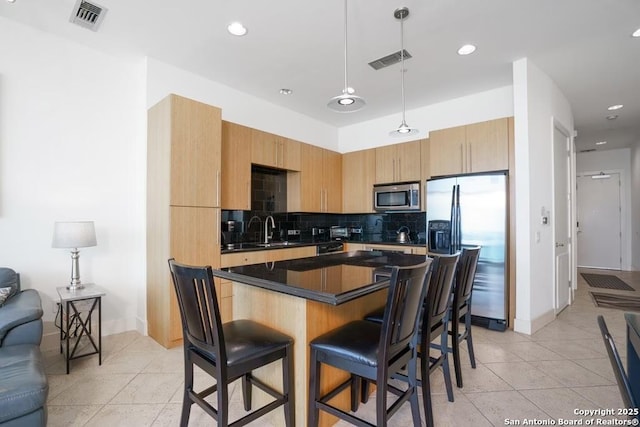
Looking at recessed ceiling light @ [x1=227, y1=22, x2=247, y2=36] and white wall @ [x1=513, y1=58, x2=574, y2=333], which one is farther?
white wall @ [x1=513, y1=58, x2=574, y2=333]

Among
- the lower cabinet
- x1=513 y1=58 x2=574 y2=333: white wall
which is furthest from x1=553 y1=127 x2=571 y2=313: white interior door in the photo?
the lower cabinet

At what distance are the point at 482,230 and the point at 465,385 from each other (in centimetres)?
181

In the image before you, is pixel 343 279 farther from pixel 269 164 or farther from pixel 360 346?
pixel 269 164

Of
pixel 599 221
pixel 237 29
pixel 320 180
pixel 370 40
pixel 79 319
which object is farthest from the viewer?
pixel 599 221

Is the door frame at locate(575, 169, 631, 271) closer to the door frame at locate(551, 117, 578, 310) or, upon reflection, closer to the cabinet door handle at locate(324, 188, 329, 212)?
the door frame at locate(551, 117, 578, 310)

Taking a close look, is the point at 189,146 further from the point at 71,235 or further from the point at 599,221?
the point at 599,221

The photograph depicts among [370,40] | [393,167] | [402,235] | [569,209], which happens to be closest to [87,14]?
[370,40]

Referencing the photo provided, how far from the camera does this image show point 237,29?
2789 millimetres

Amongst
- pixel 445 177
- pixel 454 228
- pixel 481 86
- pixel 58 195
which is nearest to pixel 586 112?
pixel 481 86

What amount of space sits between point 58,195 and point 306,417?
117 inches

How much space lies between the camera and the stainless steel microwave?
14.5 feet

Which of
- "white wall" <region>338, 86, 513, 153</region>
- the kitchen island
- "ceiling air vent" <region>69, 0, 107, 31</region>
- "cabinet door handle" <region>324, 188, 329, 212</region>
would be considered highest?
"ceiling air vent" <region>69, 0, 107, 31</region>

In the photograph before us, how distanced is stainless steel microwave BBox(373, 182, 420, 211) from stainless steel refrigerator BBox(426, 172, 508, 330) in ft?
1.95

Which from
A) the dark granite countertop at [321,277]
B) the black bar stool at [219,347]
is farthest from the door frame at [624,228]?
the black bar stool at [219,347]
